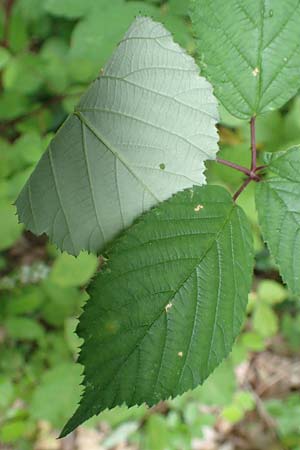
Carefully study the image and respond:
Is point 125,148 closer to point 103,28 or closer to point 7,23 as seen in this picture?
point 103,28

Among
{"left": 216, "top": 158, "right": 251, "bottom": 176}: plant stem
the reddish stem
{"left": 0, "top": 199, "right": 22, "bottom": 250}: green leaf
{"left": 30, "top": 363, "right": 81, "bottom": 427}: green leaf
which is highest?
the reddish stem

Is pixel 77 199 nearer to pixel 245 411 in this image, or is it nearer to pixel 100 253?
pixel 100 253

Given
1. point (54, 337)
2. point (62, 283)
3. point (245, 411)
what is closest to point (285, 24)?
point (62, 283)

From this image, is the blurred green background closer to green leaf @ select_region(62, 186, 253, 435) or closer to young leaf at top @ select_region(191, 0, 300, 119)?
young leaf at top @ select_region(191, 0, 300, 119)

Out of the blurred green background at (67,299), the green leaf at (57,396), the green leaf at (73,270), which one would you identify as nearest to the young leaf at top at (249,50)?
the blurred green background at (67,299)

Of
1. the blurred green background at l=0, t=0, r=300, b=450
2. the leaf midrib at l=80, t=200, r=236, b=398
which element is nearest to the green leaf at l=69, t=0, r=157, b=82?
the blurred green background at l=0, t=0, r=300, b=450

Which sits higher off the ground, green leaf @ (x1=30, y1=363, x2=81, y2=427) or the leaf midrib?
the leaf midrib
